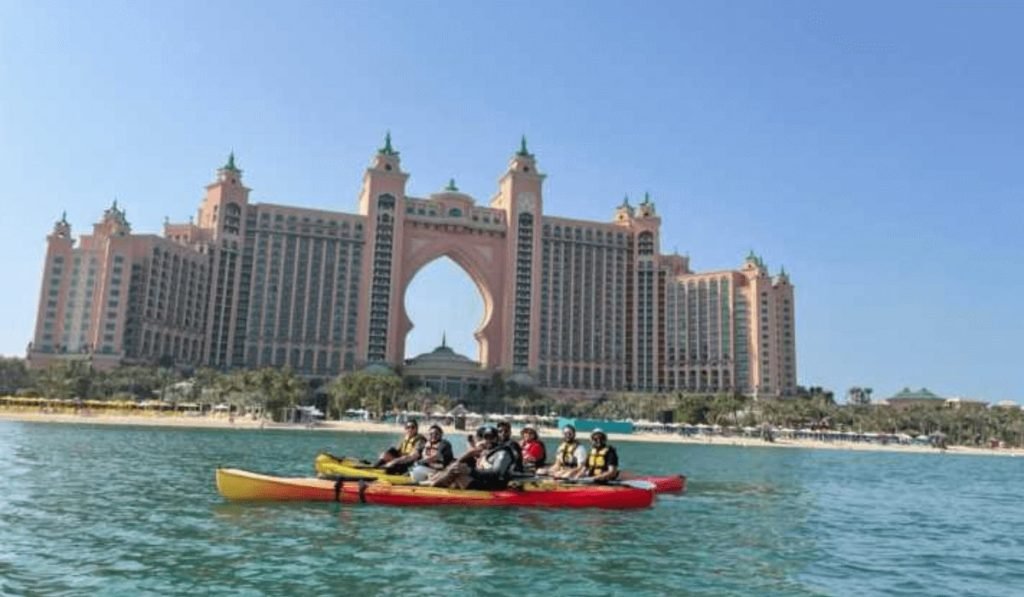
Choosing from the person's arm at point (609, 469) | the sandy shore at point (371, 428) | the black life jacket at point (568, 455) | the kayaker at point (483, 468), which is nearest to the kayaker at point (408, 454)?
the kayaker at point (483, 468)

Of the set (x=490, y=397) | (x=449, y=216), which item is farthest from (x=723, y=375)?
(x=449, y=216)

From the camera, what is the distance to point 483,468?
75.4 ft

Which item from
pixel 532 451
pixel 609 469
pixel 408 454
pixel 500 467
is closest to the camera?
pixel 500 467

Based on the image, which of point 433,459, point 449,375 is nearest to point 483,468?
point 433,459

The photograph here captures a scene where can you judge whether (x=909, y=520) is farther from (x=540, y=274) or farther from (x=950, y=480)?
(x=540, y=274)

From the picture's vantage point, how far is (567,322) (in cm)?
15362

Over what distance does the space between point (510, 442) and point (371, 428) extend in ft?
237

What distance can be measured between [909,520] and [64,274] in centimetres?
13559

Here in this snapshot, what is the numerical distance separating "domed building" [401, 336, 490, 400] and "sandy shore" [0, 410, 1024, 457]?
33.0m

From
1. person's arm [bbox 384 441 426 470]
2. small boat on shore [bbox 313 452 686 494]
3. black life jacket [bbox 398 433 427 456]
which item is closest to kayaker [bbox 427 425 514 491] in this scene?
small boat on shore [bbox 313 452 686 494]

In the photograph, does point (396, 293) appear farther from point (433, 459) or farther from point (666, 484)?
point (433, 459)

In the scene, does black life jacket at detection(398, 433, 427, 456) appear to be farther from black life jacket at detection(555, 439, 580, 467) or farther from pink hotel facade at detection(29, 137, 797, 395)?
pink hotel facade at detection(29, 137, 797, 395)

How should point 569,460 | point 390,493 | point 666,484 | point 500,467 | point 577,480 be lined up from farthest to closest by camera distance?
point 666,484 → point 569,460 → point 577,480 → point 500,467 → point 390,493

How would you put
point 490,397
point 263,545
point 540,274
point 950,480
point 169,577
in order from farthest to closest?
1. point 540,274
2. point 490,397
3. point 950,480
4. point 263,545
5. point 169,577
